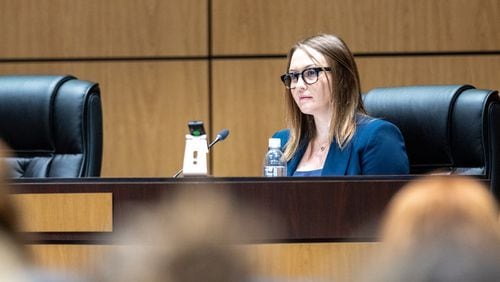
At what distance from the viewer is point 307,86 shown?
120 inches

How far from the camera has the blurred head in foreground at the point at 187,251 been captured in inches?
14.1

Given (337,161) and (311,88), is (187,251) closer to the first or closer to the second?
(337,161)

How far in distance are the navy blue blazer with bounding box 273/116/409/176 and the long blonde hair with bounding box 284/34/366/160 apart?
0.19 feet

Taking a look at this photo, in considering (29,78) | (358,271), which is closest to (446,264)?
Result: (358,271)

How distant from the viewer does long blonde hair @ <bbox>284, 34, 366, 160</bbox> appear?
9.87ft

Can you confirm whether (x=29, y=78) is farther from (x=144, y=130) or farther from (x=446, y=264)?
(x=446, y=264)

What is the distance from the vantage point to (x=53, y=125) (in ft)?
10.6

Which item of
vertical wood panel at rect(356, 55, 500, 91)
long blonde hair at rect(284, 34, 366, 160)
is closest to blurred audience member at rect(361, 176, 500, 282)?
long blonde hair at rect(284, 34, 366, 160)

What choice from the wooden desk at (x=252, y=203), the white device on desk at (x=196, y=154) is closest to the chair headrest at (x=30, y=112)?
the white device on desk at (x=196, y=154)

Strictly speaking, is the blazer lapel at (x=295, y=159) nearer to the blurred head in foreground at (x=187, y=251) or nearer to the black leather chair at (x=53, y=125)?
the black leather chair at (x=53, y=125)

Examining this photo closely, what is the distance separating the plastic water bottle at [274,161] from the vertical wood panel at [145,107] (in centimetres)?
145

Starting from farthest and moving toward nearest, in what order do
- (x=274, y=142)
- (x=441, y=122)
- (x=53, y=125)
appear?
(x=53, y=125)
(x=274, y=142)
(x=441, y=122)

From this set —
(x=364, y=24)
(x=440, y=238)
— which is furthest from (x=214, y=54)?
(x=440, y=238)

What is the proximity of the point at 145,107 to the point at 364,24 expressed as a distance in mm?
1196
